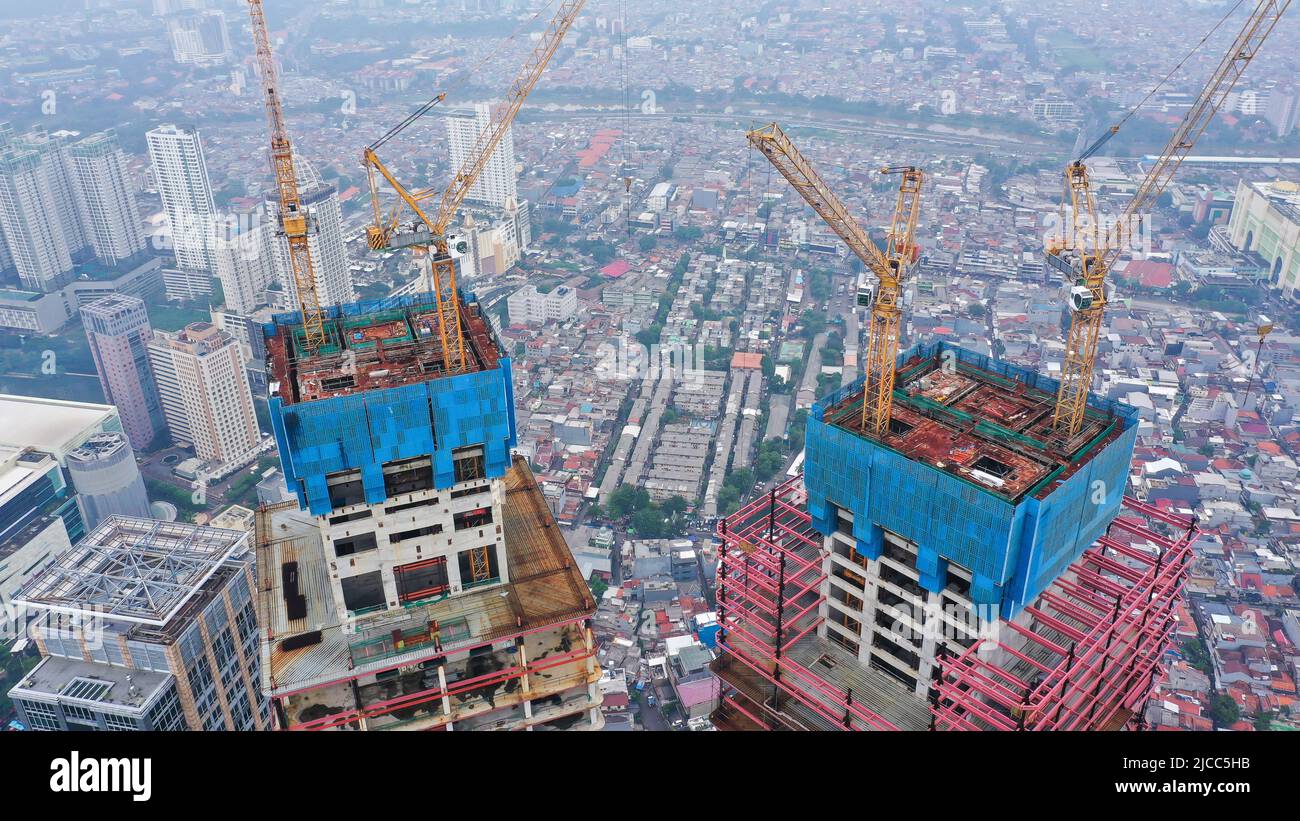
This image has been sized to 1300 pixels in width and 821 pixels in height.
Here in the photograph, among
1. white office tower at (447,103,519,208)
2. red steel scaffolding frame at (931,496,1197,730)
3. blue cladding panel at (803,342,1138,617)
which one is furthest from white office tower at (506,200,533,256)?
red steel scaffolding frame at (931,496,1197,730)

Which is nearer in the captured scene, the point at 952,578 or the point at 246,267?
the point at 952,578

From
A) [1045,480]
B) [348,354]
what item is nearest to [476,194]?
[348,354]

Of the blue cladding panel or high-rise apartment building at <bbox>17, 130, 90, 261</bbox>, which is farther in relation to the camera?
high-rise apartment building at <bbox>17, 130, 90, 261</bbox>

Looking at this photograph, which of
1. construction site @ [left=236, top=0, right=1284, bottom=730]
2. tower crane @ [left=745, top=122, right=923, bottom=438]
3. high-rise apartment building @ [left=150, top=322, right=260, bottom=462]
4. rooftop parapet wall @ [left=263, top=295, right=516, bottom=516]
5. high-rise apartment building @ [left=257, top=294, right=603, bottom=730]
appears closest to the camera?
rooftop parapet wall @ [left=263, top=295, right=516, bottom=516]

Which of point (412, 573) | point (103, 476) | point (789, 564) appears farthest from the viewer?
point (103, 476)

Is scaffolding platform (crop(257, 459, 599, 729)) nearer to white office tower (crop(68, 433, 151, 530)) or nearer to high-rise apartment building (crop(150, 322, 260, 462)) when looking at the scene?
white office tower (crop(68, 433, 151, 530))

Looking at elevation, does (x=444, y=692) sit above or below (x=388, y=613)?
below

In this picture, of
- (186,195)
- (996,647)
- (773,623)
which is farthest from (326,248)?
(996,647)

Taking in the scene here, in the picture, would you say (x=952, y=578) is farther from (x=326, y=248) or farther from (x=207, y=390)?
(x=326, y=248)
